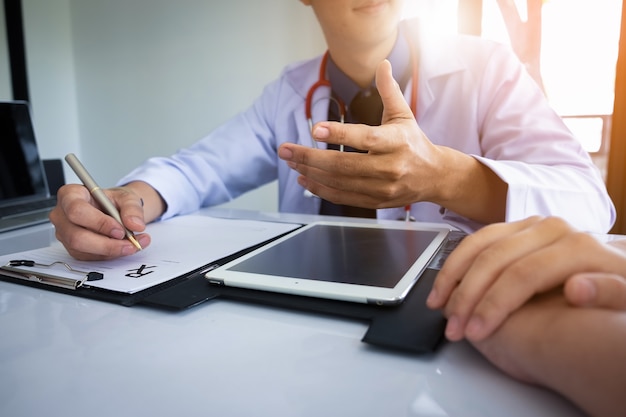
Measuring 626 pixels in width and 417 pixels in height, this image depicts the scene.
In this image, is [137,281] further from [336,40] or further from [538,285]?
[336,40]

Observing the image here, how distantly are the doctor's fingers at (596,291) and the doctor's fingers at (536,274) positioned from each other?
0.5 inches

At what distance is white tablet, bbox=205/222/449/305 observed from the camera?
0.33 metres

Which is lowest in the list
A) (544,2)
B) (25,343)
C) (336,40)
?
(25,343)

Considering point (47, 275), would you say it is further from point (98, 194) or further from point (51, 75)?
point (51, 75)

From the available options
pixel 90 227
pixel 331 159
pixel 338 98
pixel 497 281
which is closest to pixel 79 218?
pixel 90 227

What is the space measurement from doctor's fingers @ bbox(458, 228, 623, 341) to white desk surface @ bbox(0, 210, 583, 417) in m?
0.03

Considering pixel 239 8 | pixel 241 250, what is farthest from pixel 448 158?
pixel 239 8

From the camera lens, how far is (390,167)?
476mm

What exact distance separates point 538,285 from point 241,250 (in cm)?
31

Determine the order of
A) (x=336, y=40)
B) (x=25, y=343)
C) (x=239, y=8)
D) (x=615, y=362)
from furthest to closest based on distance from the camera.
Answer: (x=239, y=8)
(x=336, y=40)
(x=25, y=343)
(x=615, y=362)

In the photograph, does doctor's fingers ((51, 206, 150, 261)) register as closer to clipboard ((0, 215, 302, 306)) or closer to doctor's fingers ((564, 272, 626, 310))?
clipboard ((0, 215, 302, 306))

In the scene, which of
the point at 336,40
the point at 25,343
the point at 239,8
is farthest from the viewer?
the point at 239,8

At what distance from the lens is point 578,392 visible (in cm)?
21

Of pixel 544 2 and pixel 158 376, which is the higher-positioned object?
pixel 544 2
